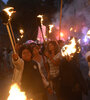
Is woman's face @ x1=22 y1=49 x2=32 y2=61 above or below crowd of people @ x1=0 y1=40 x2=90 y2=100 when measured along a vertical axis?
above

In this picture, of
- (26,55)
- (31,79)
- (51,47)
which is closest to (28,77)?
(31,79)

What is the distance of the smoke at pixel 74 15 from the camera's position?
2158 cm

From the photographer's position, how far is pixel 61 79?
4.17 metres

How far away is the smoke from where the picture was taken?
21575 millimetres

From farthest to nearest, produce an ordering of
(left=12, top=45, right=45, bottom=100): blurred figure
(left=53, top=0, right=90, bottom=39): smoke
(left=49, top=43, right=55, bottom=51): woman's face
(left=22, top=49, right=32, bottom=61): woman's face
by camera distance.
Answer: (left=53, top=0, right=90, bottom=39): smoke
(left=49, top=43, right=55, bottom=51): woman's face
(left=22, top=49, right=32, bottom=61): woman's face
(left=12, top=45, right=45, bottom=100): blurred figure

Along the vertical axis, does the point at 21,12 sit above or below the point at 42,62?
above

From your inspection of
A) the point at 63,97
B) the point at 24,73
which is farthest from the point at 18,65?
the point at 63,97

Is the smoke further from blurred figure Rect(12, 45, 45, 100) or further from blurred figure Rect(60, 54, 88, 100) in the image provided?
blurred figure Rect(12, 45, 45, 100)

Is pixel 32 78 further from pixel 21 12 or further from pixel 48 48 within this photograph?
pixel 21 12

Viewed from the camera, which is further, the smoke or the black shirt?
the smoke

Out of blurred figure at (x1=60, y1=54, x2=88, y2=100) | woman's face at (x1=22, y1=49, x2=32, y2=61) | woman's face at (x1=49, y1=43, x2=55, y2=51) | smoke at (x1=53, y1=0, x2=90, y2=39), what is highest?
→ smoke at (x1=53, y1=0, x2=90, y2=39)

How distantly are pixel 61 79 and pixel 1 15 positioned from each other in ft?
6.11

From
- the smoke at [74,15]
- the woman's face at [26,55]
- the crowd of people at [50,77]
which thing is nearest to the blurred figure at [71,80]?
the crowd of people at [50,77]

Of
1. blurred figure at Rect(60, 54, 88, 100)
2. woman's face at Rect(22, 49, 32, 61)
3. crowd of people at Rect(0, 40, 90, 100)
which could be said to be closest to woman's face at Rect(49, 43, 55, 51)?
crowd of people at Rect(0, 40, 90, 100)
